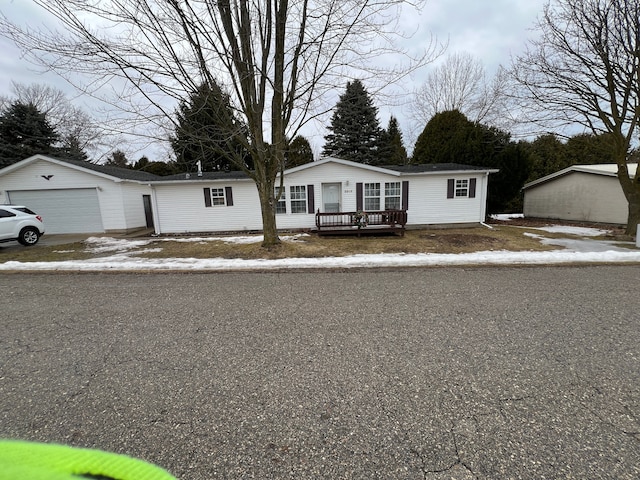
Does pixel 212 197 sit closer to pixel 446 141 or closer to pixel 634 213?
pixel 446 141

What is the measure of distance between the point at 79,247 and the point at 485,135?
65.9 ft

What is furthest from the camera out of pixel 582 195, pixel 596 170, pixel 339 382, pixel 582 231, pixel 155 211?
pixel 582 195

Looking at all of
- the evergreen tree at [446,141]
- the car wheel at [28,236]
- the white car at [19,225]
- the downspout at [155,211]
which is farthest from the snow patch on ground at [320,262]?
the evergreen tree at [446,141]

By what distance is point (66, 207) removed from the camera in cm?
1296

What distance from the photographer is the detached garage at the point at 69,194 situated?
41.3 ft

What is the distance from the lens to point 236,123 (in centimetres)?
786

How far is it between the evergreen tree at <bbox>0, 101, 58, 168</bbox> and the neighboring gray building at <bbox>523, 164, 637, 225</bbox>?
3292cm

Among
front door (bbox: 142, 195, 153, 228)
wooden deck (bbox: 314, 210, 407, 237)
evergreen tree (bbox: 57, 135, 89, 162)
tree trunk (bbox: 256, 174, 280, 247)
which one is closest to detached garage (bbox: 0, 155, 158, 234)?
A: front door (bbox: 142, 195, 153, 228)

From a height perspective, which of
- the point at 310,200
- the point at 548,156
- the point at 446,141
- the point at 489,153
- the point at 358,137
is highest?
the point at 358,137

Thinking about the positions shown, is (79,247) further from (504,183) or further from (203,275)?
(504,183)

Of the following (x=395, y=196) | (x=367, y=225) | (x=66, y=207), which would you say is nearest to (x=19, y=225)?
(x=66, y=207)

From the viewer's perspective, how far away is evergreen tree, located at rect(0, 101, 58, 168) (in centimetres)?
1970

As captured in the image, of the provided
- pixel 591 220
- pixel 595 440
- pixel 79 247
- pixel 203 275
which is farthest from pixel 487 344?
pixel 591 220

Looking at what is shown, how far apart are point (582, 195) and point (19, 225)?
24942mm
